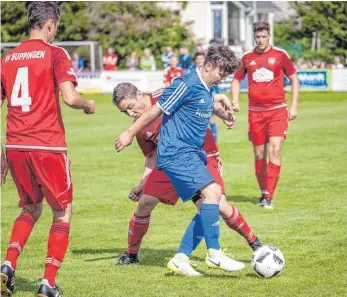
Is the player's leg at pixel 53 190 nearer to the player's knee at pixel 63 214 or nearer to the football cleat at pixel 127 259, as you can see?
the player's knee at pixel 63 214

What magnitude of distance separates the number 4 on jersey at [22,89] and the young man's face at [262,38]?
5.97 meters

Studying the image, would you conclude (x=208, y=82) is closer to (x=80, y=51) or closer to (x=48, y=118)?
(x=48, y=118)

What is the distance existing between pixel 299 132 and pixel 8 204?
426 inches

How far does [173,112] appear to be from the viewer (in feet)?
26.5

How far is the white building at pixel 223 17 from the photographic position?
2205 inches

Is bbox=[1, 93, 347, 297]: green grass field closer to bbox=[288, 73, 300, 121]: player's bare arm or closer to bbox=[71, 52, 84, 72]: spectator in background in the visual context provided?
bbox=[288, 73, 300, 121]: player's bare arm

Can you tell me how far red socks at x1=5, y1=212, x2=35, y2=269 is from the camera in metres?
7.65

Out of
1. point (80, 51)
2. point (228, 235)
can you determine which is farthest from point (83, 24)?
point (228, 235)

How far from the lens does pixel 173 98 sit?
795cm

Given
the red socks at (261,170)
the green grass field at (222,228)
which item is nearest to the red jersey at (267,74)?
the red socks at (261,170)

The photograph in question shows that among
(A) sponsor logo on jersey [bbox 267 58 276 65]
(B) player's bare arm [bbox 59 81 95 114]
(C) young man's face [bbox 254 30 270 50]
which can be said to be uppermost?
(C) young man's face [bbox 254 30 270 50]

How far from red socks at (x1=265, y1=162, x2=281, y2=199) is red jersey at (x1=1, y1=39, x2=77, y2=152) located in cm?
590

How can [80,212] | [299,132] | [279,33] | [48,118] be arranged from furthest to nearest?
[279,33] < [299,132] < [80,212] < [48,118]

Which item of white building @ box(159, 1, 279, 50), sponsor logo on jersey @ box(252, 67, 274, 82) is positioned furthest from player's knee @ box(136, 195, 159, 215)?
white building @ box(159, 1, 279, 50)
